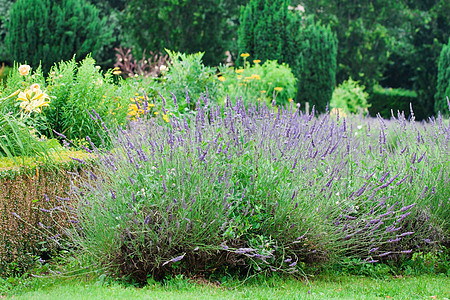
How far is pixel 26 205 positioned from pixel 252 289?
78.6 inches

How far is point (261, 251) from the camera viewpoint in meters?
3.57

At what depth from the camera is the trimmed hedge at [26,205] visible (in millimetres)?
3910

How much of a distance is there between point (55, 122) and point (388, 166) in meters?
3.84

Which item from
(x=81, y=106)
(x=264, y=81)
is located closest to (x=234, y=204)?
(x=81, y=106)

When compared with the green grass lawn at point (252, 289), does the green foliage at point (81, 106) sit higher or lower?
higher

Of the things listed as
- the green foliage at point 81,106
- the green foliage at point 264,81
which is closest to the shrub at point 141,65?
the green foliage at point 264,81

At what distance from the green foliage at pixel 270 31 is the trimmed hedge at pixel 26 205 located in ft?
24.4

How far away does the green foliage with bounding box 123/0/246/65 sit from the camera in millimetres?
14758

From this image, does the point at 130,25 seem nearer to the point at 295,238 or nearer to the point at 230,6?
the point at 230,6

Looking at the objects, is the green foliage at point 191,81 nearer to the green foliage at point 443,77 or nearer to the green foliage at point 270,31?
the green foliage at point 270,31

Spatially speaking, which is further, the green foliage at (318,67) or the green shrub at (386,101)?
the green shrub at (386,101)

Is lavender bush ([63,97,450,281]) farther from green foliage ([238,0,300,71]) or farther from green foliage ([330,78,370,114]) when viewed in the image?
green foliage ([330,78,370,114])

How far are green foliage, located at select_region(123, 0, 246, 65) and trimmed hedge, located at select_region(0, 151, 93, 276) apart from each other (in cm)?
1068

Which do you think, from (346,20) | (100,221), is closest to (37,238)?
(100,221)
